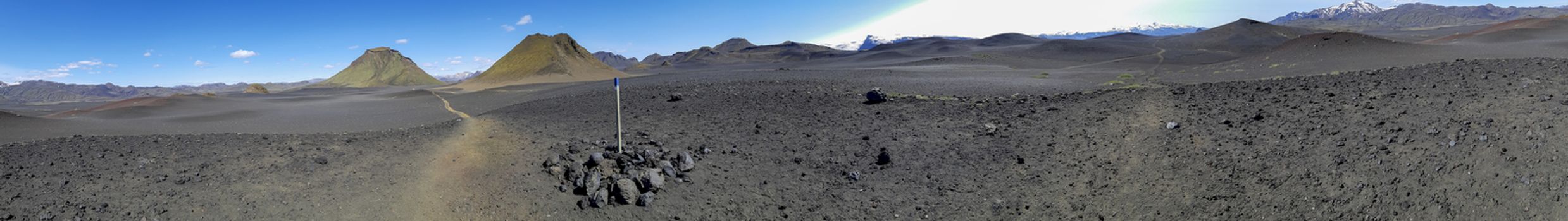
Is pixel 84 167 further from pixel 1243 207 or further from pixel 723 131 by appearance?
pixel 1243 207

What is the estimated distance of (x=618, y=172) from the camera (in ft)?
26.0

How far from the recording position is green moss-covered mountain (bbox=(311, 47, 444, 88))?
254ft

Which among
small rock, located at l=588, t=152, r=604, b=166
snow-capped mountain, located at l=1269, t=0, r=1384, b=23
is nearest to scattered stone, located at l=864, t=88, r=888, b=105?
small rock, located at l=588, t=152, r=604, b=166

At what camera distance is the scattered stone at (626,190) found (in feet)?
22.1

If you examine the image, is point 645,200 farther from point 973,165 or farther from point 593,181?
point 973,165

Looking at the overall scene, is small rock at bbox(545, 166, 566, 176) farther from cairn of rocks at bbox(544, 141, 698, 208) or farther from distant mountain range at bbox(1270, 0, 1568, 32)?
distant mountain range at bbox(1270, 0, 1568, 32)

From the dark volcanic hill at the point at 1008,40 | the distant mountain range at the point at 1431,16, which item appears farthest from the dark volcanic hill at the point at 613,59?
the distant mountain range at the point at 1431,16

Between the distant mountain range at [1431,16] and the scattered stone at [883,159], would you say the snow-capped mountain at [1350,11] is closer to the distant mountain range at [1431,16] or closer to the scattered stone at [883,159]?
the distant mountain range at [1431,16]

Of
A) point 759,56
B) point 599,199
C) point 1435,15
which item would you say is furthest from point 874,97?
point 1435,15

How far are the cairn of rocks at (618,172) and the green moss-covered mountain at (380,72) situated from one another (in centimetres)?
7684

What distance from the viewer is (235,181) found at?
6840 millimetres

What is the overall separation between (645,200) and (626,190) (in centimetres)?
24

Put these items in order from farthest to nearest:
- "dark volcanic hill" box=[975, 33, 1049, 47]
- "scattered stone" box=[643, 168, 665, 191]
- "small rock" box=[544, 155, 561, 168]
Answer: "dark volcanic hill" box=[975, 33, 1049, 47] < "small rock" box=[544, 155, 561, 168] < "scattered stone" box=[643, 168, 665, 191]

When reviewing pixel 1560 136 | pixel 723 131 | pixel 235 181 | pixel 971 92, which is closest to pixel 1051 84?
pixel 971 92
